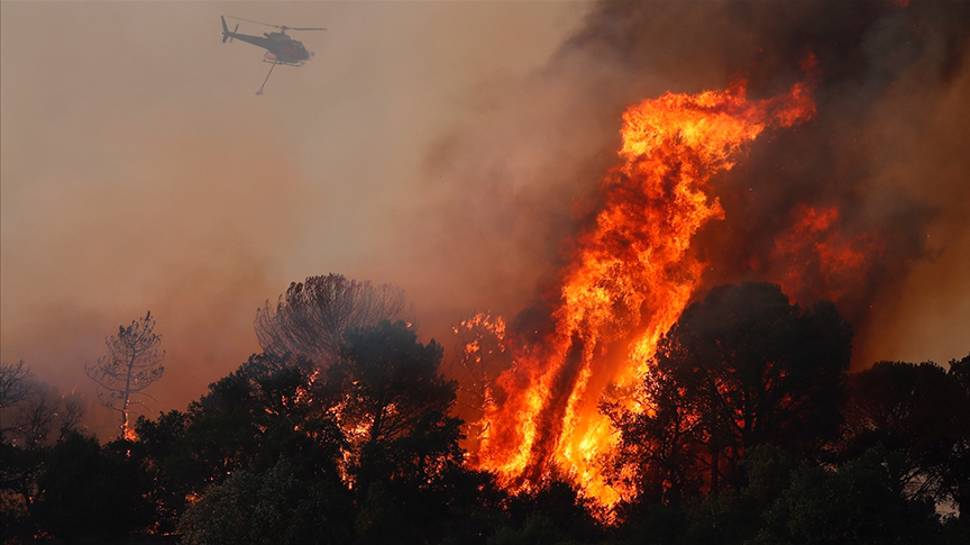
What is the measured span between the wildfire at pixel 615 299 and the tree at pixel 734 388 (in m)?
8.93

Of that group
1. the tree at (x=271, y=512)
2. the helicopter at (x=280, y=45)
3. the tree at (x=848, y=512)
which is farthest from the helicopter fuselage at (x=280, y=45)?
the tree at (x=848, y=512)

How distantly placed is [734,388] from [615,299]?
1453 centimetres

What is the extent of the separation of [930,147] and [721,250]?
19.1 meters

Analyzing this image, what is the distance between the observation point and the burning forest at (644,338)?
5466 cm

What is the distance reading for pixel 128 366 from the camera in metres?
102

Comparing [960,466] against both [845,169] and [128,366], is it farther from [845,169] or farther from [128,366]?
[128,366]

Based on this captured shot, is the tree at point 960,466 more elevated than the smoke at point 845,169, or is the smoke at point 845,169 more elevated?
the smoke at point 845,169

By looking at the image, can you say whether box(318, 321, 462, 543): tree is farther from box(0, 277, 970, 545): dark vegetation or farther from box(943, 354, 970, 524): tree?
box(943, 354, 970, 524): tree

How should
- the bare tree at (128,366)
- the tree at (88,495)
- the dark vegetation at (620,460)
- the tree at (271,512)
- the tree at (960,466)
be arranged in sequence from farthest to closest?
1. the bare tree at (128,366)
2. the tree at (88,495)
3. the tree at (271,512)
4. the tree at (960,466)
5. the dark vegetation at (620,460)

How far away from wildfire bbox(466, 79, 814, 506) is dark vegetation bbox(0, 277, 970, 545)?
230 inches

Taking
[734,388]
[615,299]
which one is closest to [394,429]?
[615,299]

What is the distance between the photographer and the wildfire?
67875 millimetres

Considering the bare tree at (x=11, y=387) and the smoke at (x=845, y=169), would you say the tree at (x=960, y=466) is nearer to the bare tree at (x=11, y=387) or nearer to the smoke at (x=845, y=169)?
the smoke at (x=845, y=169)

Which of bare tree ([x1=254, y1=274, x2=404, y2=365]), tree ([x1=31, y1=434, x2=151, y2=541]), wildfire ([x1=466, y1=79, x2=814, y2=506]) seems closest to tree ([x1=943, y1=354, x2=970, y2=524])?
wildfire ([x1=466, y1=79, x2=814, y2=506])
